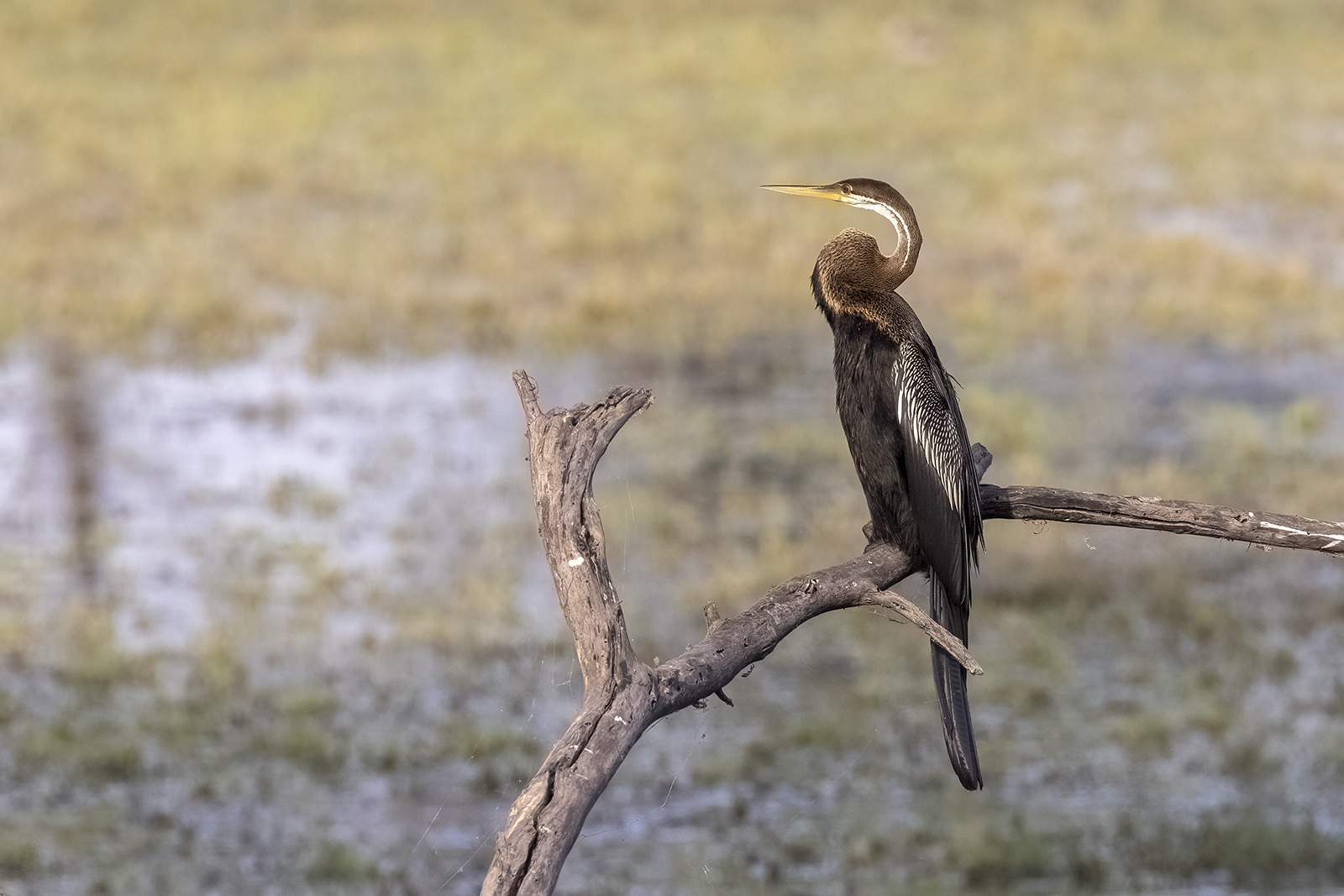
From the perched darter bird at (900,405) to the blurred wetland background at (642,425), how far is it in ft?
7.22

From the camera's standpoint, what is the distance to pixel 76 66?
22.4 m

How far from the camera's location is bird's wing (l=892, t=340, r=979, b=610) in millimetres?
4789

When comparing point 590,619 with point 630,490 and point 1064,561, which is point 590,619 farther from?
point 630,490

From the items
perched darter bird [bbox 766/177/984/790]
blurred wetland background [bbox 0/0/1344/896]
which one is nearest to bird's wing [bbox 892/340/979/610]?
perched darter bird [bbox 766/177/984/790]

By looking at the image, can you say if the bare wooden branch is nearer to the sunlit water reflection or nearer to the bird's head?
the bird's head

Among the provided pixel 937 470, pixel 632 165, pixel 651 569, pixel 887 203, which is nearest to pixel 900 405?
pixel 937 470

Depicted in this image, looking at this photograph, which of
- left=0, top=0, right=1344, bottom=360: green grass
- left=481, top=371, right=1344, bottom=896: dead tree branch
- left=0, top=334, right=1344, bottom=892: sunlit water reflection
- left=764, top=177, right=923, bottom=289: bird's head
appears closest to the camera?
left=481, top=371, right=1344, bottom=896: dead tree branch

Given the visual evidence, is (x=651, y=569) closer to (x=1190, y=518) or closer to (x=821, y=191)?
(x=821, y=191)

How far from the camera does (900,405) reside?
192 inches

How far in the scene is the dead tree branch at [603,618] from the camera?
3.29 metres

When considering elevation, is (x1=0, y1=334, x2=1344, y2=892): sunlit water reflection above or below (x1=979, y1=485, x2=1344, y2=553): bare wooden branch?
below

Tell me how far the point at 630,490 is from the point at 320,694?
3.27 meters

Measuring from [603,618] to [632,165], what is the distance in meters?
15.5

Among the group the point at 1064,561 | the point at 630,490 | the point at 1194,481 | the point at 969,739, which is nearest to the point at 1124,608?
the point at 1064,561
